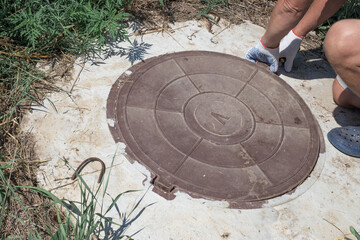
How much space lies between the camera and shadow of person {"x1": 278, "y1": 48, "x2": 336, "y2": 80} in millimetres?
3010

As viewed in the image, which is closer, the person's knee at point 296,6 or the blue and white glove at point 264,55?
the person's knee at point 296,6

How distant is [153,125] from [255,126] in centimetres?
66

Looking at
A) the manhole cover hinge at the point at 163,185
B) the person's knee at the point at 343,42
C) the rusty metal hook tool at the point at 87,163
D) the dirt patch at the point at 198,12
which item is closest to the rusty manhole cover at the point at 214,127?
the manhole cover hinge at the point at 163,185

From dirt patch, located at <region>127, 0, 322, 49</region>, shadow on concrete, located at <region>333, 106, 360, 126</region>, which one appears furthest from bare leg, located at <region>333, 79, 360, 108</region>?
dirt patch, located at <region>127, 0, 322, 49</region>

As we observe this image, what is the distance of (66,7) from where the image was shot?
110 inches

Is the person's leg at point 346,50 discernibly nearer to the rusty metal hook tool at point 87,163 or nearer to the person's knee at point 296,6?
the person's knee at point 296,6

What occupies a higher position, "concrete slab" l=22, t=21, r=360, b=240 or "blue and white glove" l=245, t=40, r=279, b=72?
"blue and white glove" l=245, t=40, r=279, b=72

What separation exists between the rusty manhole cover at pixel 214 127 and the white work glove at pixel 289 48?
21cm

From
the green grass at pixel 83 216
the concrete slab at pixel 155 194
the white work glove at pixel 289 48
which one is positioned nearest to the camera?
the green grass at pixel 83 216

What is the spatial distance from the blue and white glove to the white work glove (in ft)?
0.36

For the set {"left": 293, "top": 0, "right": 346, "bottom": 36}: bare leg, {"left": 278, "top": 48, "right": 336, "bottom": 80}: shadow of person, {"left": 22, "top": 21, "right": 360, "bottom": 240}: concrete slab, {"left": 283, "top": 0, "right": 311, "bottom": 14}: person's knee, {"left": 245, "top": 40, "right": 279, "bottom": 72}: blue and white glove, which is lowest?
{"left": 22, "top": 21, "right": 360, "bottom": 240}: concrete slab

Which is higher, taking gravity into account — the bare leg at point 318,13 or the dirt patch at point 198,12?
the bare leg at point 318,13

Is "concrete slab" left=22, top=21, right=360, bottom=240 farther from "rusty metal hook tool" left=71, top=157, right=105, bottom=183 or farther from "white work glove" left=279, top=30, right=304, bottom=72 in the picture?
"white work glove" left=279, top=30, right=304, bottom=72

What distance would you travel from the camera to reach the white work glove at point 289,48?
2.90 metres
